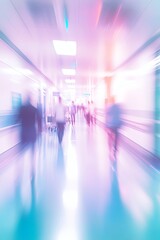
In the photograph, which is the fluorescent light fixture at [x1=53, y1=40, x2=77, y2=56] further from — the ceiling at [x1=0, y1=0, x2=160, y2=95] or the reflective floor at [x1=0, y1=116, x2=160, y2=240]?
the reflective floor at [x1=0, y1=116, x2=160, y2=240]

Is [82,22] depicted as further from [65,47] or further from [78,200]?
[78,200]

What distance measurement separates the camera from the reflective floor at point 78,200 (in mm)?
2168

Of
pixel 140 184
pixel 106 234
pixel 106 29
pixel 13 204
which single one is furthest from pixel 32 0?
pixel 140 184

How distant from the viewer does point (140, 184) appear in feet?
11.3

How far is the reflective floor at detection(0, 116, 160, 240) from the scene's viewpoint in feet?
7.11

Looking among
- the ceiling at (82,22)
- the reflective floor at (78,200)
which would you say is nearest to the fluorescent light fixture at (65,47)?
the ceiling at (82,22)

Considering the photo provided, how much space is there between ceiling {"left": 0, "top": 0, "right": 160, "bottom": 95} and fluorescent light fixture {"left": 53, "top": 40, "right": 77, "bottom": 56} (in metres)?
0.16

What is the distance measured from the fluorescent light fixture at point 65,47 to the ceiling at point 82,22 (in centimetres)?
16

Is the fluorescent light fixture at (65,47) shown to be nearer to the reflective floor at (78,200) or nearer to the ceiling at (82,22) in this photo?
the ceiling at (82,22)

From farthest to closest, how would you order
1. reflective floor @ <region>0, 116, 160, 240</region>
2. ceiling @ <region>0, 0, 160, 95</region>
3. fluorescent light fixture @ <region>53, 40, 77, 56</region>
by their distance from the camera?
fluorescent light fixture @ <region>53, 40, 77, 56</region> < ceiling @ <region>0, 0, 160, 95</region> < reflective floor @ <region>0, 116, 160, 240</region>

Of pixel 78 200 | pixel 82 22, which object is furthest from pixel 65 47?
pixel 78 200

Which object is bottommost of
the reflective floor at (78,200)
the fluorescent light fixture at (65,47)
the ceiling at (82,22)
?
the reflective floor at (78,200)

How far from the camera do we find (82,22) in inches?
143

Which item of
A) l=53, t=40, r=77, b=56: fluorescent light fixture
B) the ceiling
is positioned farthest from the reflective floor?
l=53, t=40, r=77, b=56: fluorescent light fixture
